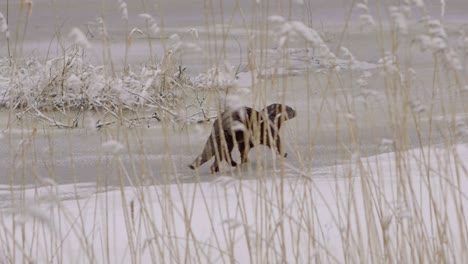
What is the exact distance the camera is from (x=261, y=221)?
284 centimetres

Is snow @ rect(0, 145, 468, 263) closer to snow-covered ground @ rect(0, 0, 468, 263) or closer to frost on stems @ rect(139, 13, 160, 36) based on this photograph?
snow-covered ground @ rect(0, 0, 468, 263)

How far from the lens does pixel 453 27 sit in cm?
964

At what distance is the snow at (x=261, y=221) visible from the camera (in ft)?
9.07

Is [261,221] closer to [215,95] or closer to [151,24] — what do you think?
[215,95]

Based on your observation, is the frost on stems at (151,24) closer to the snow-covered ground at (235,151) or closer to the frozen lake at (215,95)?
the snow-covered ground at (235,151)

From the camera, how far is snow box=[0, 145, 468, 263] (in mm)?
2766

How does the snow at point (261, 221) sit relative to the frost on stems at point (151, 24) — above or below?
below

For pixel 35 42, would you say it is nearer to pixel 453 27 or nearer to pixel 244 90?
pixel 453 27

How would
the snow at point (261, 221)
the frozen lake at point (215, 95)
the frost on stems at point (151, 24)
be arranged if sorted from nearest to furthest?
1. the frost on stems at point (151, 24)
2. the snow at point (261, 221)
3. the frozen lake at point (215, 95)

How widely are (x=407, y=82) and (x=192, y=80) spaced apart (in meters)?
4.26

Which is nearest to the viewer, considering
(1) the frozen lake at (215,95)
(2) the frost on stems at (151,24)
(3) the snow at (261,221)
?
(2) the frost on stems at (151,24)

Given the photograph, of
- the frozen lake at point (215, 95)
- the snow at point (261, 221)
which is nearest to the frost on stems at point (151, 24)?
the frozen lake at point (215, 95)

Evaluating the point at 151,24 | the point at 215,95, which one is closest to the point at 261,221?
the point at 215,95

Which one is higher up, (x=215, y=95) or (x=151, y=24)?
(x=151, y=24)
